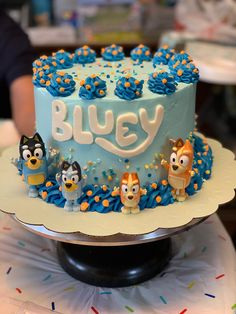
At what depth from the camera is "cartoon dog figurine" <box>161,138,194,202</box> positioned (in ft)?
2.97

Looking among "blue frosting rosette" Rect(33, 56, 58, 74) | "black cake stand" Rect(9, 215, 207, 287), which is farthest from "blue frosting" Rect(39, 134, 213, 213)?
"blue frosting rosette" Rect(33, 56, 58, 74)

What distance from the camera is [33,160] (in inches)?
36.3

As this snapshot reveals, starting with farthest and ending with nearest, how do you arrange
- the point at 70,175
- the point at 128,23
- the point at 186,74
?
the point at 128,23, the point at 186,74, the point at 70,175

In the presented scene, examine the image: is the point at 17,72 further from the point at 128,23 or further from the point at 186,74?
the point at 128,23

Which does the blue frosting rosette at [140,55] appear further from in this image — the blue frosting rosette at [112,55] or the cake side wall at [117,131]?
the cake side wall at [117,131]

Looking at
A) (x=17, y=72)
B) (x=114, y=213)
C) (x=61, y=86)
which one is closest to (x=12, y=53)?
(x=17, y=72)

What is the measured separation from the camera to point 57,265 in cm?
112

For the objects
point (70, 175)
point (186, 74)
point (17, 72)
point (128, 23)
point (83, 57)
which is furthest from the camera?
point (128, 23)

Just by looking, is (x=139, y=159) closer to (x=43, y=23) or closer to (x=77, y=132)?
(x=77, y=132)

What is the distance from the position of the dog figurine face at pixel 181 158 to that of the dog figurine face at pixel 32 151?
0.25 metres

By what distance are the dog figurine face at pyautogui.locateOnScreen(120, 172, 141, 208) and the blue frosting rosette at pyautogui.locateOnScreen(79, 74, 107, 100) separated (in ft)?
0.52

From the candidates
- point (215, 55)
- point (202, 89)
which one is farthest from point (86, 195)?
point (202, 89)

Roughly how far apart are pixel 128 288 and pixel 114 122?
380mm

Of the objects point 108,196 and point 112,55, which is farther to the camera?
point 112,55
